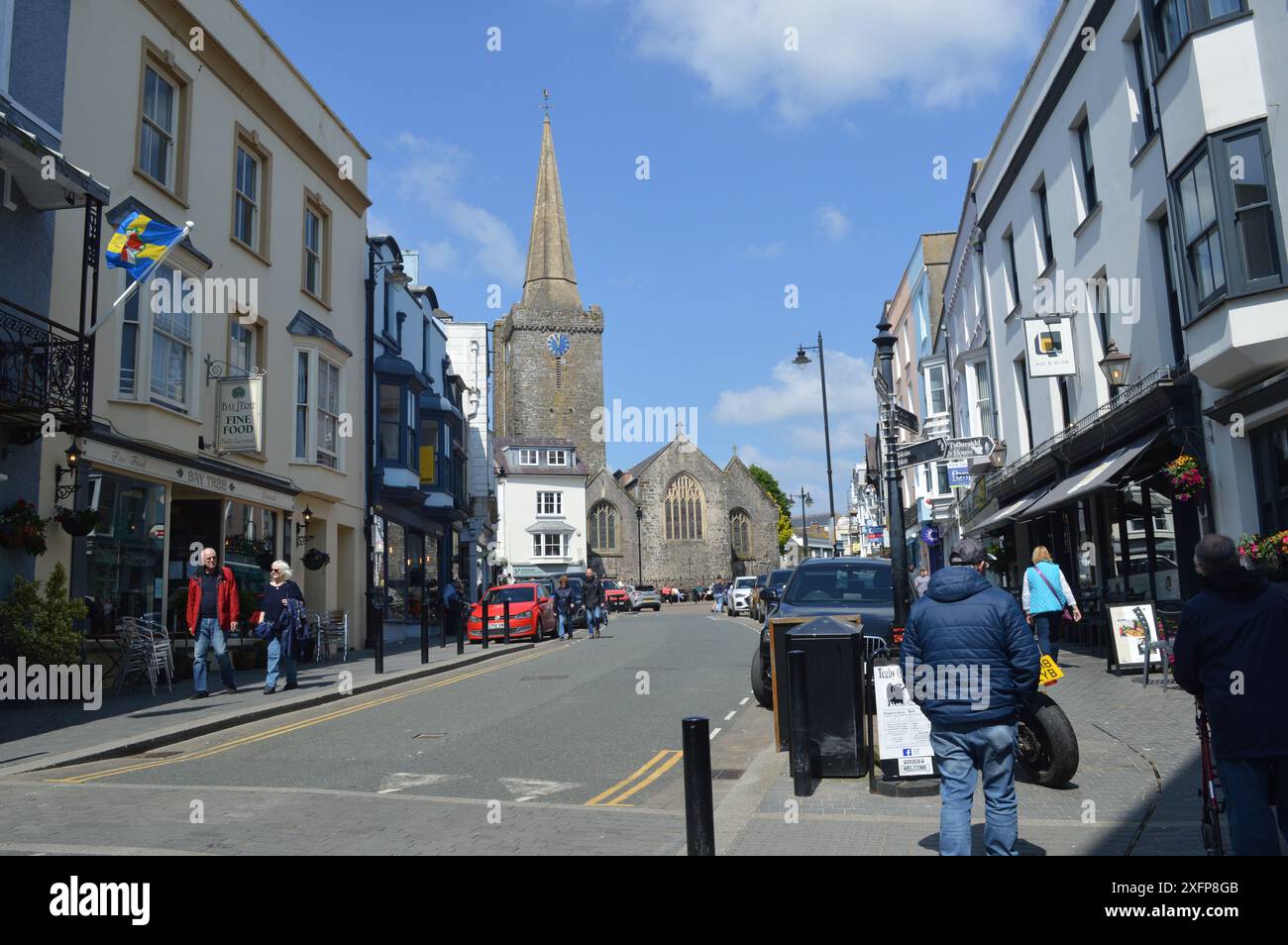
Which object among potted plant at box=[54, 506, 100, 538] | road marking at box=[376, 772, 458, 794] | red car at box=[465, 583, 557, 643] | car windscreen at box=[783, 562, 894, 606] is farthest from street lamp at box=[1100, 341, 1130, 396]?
red car at box=[465, 583, 557, 643]

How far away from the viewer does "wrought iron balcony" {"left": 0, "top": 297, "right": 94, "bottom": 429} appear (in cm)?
1150

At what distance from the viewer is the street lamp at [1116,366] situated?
50.1 ft

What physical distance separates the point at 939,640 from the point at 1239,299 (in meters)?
8.55

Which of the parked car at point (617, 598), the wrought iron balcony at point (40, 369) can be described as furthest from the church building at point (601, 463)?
the wrought iron balcony at point (40, 369)

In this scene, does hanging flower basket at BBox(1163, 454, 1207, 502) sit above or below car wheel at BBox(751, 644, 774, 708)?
above

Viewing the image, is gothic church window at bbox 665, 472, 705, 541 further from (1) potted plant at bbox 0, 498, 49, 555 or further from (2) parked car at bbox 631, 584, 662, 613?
(1) potted plant at bbox 0, 498, 49, 555

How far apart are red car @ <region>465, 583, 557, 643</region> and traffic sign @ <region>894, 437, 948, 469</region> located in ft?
55.4

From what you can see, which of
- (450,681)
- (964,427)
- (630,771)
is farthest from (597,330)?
(630,771)

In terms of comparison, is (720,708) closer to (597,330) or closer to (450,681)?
(450,681)

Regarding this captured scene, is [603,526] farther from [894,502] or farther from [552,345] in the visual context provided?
[894,502]

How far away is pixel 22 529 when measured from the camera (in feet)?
38.0

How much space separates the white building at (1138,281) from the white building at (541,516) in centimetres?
4431
